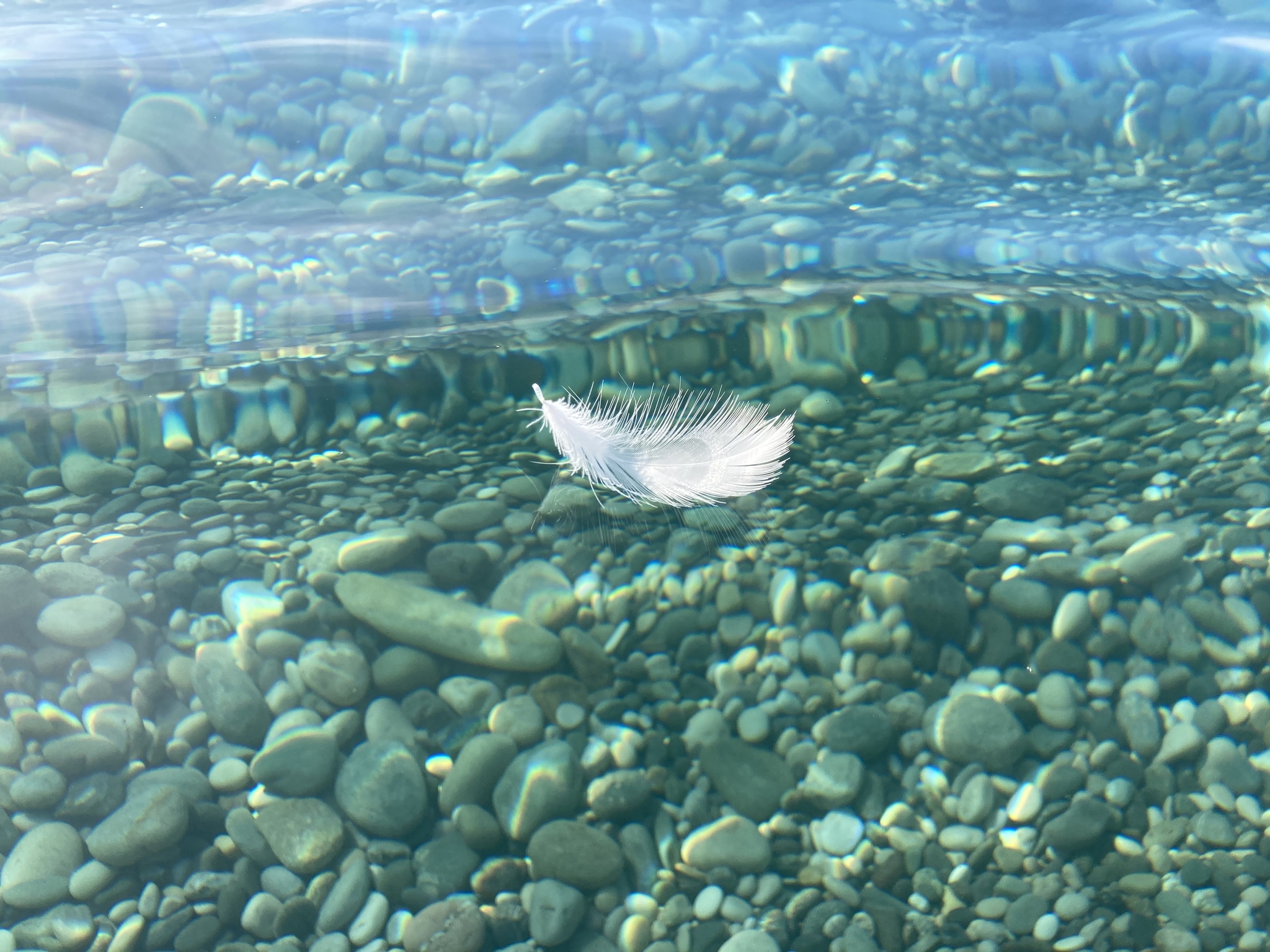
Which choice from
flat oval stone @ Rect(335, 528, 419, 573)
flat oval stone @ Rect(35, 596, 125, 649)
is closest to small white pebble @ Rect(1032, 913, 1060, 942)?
flat oval stone @ Rect(335, 528, 419, 573)

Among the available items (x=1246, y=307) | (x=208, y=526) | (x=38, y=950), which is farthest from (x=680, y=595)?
(x=1246, y=307)

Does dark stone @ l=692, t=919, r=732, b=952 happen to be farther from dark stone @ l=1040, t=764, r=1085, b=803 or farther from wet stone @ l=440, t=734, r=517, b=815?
dark stone @ l=1040, t=764, r=1085, b=803

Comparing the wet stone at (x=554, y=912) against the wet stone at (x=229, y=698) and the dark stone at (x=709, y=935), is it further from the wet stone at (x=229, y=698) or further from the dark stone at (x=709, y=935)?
the wet stone at (x=229, y=698)

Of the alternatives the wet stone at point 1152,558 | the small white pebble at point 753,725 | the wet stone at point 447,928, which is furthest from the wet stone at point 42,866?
the wet stone at point 1152,558

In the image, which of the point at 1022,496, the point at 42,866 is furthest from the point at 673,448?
the point at 42,866

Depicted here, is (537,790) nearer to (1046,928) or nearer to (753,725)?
(753,725)

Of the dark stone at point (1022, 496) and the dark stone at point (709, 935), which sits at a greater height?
the dark stone at point (1022, 496)

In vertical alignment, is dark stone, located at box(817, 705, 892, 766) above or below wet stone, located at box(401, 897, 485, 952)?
above
